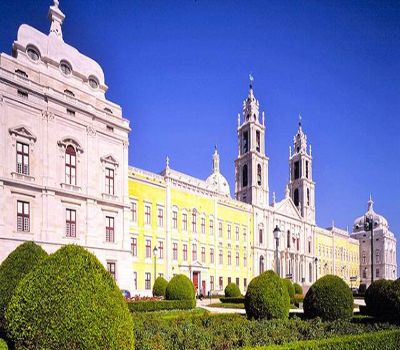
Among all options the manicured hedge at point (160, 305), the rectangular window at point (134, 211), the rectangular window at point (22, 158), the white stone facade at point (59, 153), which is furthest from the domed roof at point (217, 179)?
the rectangular window at point (22, 158)

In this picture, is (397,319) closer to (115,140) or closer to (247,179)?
(115,140)

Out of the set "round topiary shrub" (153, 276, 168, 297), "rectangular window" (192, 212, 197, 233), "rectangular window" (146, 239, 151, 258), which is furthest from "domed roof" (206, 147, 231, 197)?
"round topiary shrub" (153, 276, 168, 297)

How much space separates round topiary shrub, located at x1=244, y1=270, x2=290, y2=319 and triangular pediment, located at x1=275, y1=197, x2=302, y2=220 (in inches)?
1774

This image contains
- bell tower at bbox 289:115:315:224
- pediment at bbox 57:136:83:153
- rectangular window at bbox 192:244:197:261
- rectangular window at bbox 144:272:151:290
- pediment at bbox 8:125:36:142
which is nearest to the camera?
pediment at bbox 8:125:36:142

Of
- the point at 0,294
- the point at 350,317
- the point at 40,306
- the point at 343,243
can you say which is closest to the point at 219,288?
the point at 350,317

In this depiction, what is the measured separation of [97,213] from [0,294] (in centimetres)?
1735

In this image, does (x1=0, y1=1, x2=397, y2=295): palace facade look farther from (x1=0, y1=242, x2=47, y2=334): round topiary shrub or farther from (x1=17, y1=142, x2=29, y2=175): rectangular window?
(x1=0, y1=242, x2=47, y2=334): round topiary shrub

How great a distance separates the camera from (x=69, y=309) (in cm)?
743

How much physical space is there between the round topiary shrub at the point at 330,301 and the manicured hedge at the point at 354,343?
388 centimetres

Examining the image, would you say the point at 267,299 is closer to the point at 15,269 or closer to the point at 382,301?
the point at 382,301

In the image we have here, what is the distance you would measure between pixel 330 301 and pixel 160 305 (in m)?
10.1

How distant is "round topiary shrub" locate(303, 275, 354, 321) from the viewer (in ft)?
53.6

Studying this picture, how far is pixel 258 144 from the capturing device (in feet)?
200

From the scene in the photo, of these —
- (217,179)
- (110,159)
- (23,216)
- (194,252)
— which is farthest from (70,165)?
(217,179)
